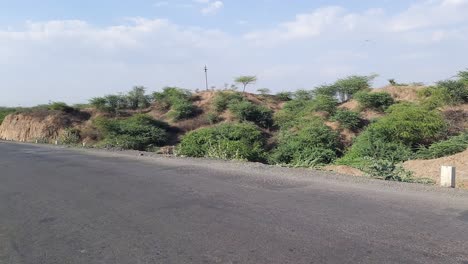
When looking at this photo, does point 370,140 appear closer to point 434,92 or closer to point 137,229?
point 434,92

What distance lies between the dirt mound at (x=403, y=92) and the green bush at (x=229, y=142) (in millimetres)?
10205

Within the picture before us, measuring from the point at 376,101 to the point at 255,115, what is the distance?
9419 millimetres

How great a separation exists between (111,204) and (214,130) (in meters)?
20.2

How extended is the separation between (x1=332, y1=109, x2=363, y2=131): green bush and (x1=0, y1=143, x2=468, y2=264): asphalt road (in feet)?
53.5

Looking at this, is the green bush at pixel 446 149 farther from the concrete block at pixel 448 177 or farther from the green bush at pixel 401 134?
the concrete block at pixel 448 177

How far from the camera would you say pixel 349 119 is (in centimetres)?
2759

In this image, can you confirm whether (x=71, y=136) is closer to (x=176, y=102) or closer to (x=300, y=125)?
(x=176, y=102)

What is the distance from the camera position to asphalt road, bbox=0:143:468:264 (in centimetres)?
555

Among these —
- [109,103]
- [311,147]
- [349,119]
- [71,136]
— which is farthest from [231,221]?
[109,103]

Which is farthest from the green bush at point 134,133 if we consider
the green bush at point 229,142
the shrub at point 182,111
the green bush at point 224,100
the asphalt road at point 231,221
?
the asphalt road at point 231,221

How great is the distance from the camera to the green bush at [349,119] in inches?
1081

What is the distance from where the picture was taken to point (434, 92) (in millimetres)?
27312

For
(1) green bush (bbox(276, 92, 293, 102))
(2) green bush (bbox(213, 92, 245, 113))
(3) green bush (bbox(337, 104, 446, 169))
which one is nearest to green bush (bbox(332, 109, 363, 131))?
(3) green bush (bbox(337, 104, 446, 169))

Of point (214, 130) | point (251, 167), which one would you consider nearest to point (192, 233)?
point (251, 167)
